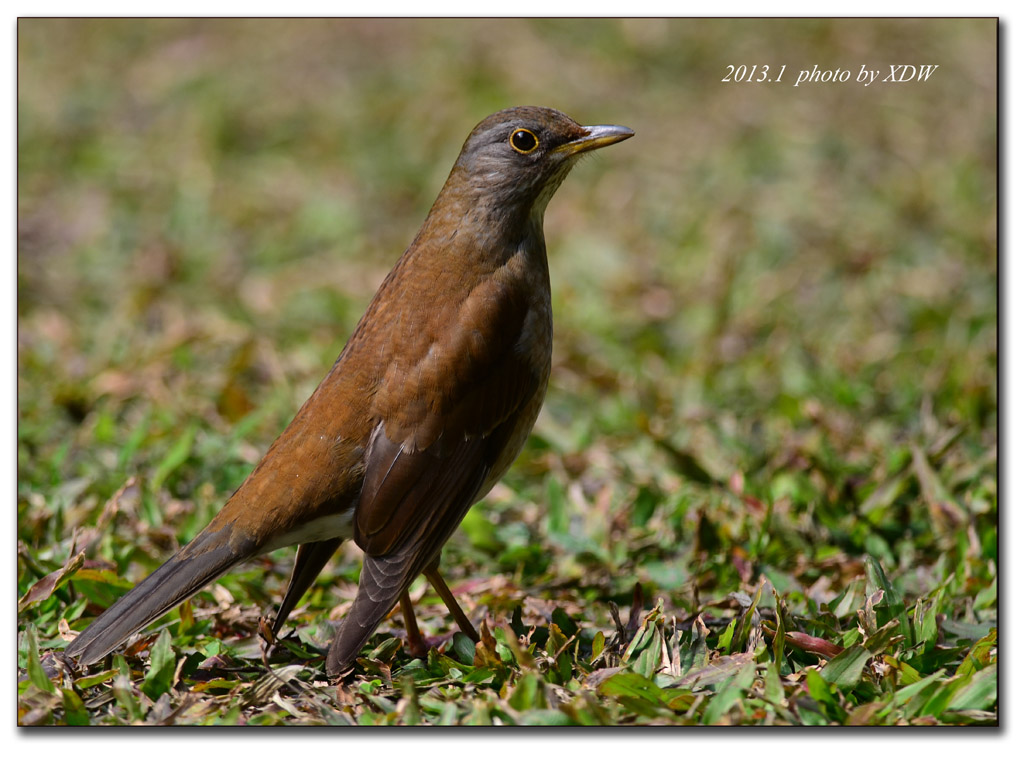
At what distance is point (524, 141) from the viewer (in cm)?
496

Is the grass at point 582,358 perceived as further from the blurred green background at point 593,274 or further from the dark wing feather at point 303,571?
the dark wing feather at point 303,571

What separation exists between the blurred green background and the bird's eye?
1778 mm

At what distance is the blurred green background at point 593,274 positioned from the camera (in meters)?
5.73

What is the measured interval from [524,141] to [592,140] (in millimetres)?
279

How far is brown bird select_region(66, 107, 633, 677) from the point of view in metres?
4.22

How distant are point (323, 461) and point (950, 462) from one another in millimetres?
3300

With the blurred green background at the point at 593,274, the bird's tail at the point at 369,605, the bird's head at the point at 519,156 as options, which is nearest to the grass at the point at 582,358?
the blurred green background at the point at 593,274

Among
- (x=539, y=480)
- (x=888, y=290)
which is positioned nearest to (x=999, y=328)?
(x=539, y=480)

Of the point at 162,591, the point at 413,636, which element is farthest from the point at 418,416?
the point at 162,591

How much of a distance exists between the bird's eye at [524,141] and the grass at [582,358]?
1752 millimetres

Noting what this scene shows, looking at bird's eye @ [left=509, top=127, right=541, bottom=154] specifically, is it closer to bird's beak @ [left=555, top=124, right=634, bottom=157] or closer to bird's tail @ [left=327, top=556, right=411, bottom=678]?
bird's beak @ [left=555, top=124, right=634, bottom=157]

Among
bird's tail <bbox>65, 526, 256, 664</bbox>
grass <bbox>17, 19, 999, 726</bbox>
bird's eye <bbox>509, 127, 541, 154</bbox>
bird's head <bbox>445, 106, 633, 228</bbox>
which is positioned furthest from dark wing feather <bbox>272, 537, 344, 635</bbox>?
bird's eye <bbox>509, 127, 541, 154</bbox>

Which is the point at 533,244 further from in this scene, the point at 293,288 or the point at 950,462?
the point at 293,288

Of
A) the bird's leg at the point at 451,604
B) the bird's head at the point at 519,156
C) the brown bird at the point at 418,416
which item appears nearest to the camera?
the brown bird at the point at 418,416
